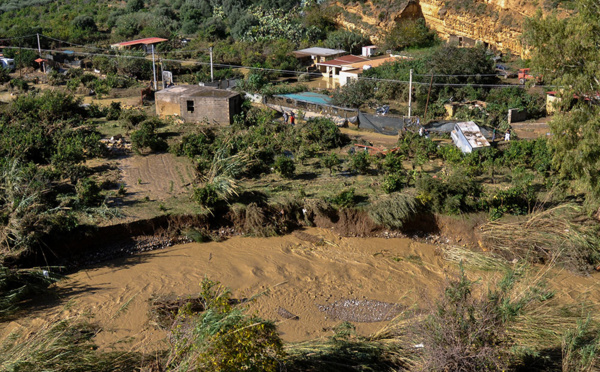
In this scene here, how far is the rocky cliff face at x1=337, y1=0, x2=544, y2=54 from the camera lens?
3619 cm

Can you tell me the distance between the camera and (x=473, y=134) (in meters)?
20.5

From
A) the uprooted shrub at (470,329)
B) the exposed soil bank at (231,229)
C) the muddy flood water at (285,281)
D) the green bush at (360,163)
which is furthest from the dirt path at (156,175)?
the uprooted shrub at (470,329)

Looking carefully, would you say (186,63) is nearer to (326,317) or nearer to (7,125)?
(7,125)

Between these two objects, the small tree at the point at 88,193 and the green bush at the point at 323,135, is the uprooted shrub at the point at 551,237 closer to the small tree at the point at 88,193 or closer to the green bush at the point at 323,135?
the green bush at the point at 323,135

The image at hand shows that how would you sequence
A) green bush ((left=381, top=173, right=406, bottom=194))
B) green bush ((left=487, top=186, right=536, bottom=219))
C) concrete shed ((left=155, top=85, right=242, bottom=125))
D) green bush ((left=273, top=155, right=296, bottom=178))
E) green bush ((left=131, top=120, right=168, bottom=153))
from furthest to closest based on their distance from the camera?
concrete shed ((left=155, top=85, right=242, bottom=125)) < green bush ((left=131, top=120, right=168, bottom=153)) < green bush ((left=273, top=155, right=296, bottom=178)) < green bush ((left=381, top=173, right=406, bottom=194)) < green bush ((left=487, top=186, right=536, bottom=219))

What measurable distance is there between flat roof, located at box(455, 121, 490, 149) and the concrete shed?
30.9ft

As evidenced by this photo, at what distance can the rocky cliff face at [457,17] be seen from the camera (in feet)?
119

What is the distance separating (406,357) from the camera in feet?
29.5

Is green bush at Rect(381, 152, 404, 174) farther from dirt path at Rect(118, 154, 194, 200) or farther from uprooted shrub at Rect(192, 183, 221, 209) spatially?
dirt path at Rect(118, 154, 194, 200)

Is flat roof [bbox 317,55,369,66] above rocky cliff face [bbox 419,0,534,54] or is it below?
below

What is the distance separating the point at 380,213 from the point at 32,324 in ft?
30.7

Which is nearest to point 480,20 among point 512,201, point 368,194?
point 512,201

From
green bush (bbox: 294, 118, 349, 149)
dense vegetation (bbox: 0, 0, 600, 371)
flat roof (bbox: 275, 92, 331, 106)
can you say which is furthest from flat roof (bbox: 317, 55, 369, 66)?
green bush (bbox: 294, 118, 349, 149)

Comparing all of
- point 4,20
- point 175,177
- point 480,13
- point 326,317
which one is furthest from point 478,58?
point 4,20
